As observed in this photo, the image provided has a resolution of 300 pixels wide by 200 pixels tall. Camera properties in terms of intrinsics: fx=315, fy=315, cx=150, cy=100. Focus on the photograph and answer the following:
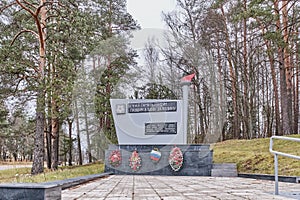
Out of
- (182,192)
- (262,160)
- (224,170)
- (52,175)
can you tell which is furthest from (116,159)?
(182,192)

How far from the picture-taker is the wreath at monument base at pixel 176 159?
8.58 metres

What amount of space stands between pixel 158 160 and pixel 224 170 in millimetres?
1890

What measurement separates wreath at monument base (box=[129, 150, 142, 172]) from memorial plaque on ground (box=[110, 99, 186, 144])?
0.66 meters

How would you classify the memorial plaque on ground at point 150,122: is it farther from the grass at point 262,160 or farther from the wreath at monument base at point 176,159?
the grass at point 262,160

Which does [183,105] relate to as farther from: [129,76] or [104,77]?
[104,77]

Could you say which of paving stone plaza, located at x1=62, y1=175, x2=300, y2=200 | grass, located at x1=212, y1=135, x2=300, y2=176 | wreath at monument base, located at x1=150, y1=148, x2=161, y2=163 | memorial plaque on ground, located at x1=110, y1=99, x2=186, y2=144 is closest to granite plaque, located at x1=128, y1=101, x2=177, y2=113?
memorial plaque on ground, located at x1=110, y1=99, x2=186, y2=144

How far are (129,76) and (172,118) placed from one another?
3.19 meters

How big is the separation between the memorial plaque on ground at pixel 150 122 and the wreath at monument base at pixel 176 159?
0.57 metres

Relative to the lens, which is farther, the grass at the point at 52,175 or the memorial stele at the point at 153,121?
the memorial stele at the point at 153,121

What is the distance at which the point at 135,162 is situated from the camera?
354 inches

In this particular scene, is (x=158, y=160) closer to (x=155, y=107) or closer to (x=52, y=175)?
(x=155, y=107)

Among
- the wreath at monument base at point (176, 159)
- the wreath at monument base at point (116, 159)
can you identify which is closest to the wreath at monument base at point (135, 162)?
the wreath at monument base at point (116, 159)

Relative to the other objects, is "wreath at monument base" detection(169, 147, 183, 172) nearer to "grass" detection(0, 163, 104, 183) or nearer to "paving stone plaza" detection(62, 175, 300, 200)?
"grass" detection(0, 163, 104, 183)

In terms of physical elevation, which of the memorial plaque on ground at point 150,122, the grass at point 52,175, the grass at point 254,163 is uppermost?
the memorial plaque on ground at point 150,122
